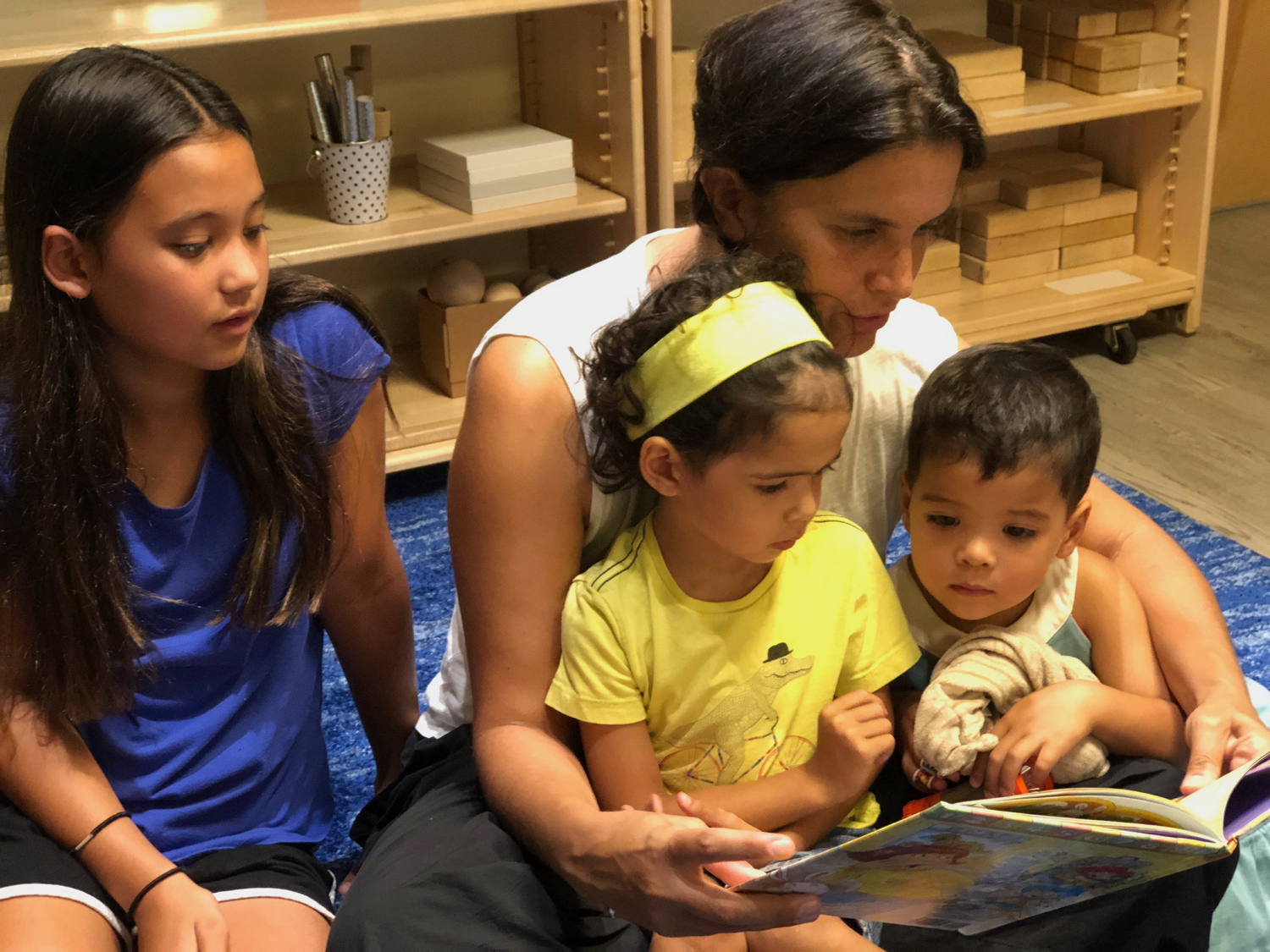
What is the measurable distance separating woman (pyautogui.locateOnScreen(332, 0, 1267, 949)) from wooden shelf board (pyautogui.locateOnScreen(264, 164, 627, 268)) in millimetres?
1107

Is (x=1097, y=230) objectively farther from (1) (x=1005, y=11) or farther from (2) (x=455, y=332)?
(2) (x=455, y=332)

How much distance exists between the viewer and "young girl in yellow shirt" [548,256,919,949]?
3.39ft

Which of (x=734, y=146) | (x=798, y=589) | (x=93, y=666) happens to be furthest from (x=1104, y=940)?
(x=93, y=666)

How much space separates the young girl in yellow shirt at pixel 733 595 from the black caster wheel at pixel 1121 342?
6.54ft

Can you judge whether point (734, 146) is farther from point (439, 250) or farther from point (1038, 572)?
point (439, 250)

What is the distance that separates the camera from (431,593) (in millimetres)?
2131

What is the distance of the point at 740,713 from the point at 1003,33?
2.37 meters

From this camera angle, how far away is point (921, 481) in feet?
3.86

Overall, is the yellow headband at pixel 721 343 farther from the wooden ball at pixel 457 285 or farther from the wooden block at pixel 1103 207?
the wooden block at pixel 1103 207

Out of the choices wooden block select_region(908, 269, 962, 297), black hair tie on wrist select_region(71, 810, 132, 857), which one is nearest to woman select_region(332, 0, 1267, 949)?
black hair tie on wrist select_region(71, 810, 132, 857)

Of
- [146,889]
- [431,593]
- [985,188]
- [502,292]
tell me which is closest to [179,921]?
[146,889]

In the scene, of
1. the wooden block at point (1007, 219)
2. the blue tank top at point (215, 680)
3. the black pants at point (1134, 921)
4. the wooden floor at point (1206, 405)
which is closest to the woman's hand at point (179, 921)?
the blue tank top at point (215, 680)

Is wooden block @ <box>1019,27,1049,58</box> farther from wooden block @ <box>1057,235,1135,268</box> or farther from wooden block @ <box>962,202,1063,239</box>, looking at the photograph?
wooden block @ <box>1057,235,1135,268</box>

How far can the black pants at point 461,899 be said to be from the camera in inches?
39.2
